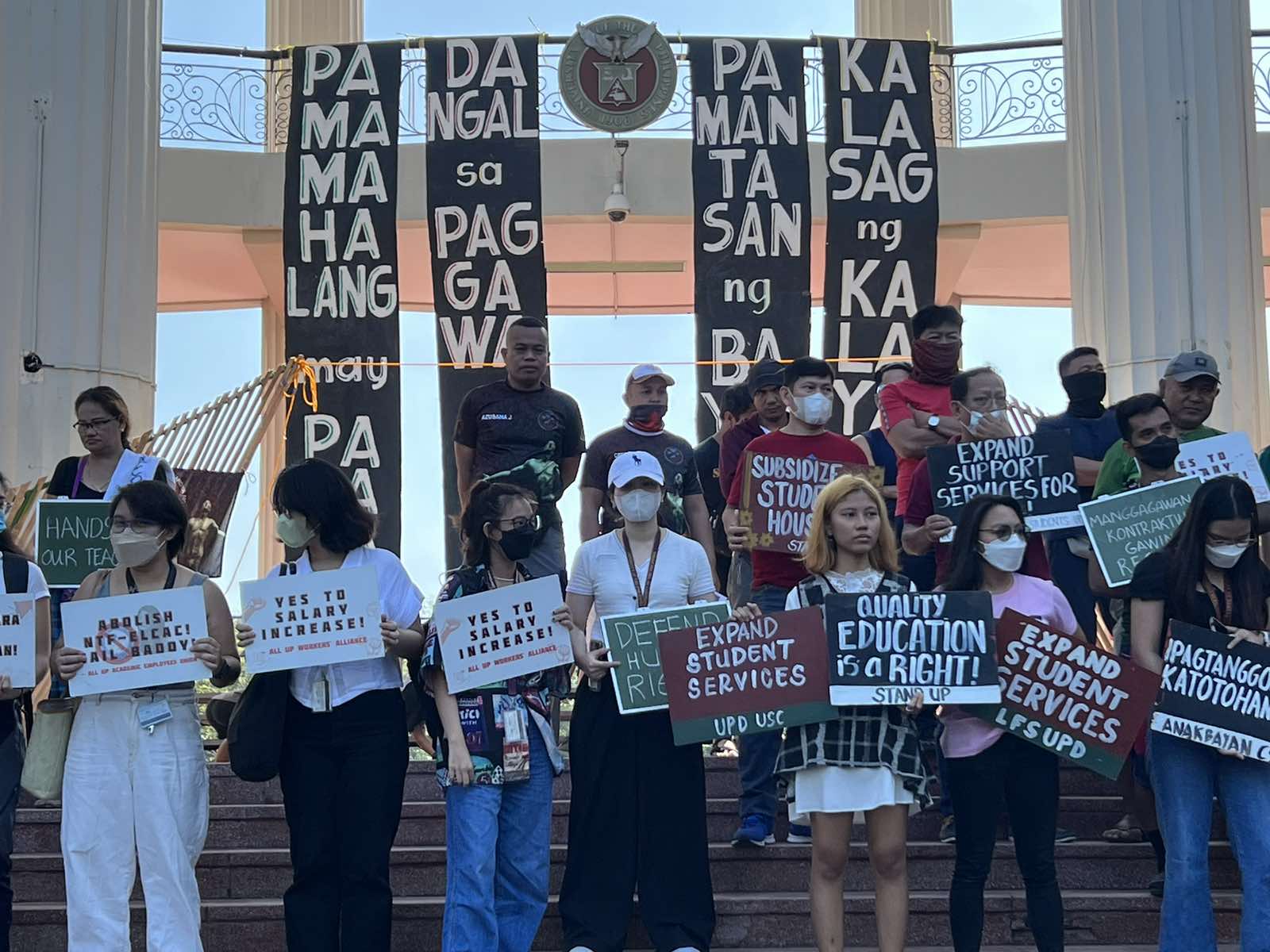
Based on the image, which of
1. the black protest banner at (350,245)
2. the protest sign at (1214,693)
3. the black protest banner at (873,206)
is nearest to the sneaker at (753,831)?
the protest sign at (1214,693)

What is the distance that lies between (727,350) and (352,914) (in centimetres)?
676

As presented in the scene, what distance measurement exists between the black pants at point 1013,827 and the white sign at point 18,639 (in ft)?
10.4

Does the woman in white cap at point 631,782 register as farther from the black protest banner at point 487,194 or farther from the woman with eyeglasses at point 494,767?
the black protest banner at point 487,194

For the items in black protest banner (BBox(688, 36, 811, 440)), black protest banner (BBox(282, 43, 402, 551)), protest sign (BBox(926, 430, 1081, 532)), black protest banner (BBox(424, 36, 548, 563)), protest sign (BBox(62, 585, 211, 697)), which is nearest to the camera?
protest sign (BBox(62, 585, 211, 697))

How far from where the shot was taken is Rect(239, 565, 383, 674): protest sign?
18.2 feet

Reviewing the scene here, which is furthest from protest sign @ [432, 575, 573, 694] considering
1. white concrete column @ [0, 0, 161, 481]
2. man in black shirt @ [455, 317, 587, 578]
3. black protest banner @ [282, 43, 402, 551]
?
black protest banner @ [282, 43, 402, 551]

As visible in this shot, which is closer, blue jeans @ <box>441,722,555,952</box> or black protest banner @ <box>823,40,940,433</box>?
blue jeans @ <box>441,722,555,952</box>

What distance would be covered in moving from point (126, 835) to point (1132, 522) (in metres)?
3.84

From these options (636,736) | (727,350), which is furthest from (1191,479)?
(727,350)

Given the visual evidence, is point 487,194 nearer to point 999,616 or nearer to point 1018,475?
point 1018,475

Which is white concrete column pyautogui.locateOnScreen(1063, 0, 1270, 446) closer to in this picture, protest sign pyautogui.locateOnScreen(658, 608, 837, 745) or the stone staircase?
the stone staircase

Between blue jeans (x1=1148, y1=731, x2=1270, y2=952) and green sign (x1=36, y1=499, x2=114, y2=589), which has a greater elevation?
green sign (x1=36, y1=499, x2=114, y2=589)

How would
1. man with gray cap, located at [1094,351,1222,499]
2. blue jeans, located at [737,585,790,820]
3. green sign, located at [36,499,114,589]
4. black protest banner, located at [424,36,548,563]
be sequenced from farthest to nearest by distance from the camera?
1. black protest banner, located at [424,36,548,563]
2. man with gray cap, located at [1094,351,1222,499]
3. green sign, located at [36,499,114,589]
4. blue jeans, located at [737,585,790,820]

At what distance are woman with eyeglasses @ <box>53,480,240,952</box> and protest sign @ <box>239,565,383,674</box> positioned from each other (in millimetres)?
132
